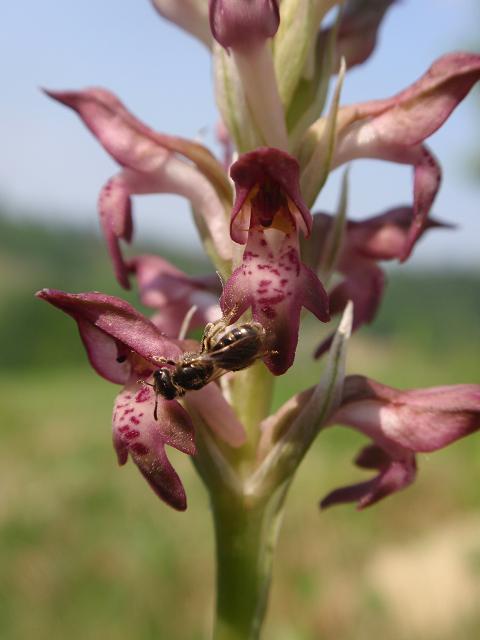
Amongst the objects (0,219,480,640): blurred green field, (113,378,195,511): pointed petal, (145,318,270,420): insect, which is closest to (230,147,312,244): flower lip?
(145,318,270,420): insect

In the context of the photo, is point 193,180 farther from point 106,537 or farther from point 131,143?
point 106,537

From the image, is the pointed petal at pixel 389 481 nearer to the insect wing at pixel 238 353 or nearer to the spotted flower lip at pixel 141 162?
the insect wing at pixel 238 353

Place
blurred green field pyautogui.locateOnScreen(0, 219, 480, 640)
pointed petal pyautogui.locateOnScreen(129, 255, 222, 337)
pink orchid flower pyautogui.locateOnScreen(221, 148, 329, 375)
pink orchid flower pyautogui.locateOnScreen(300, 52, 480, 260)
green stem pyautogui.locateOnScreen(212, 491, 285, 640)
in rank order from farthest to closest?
blurred green field pyautogui.locateOnScreen(0, 219, 480, 640)
pointed petal pyautogui.locateOnScreen(129, 255, 222, 337)
green stem pyautogui.locateOnScreen(212, 491, 285, 640)
pink orchid flower pyautogui.locateOnScreen(300, 52, 480, 260)
pink orchid flower pyautogui.locateOnScreen(221, 148, 329, 375)

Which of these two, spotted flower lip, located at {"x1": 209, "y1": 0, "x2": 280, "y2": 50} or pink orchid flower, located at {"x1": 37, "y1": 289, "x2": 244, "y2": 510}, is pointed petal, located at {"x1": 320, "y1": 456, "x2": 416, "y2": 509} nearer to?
pink orchid flower, located at {"x1": 37, "y1": 289, "x2": 244, "y2": 510}

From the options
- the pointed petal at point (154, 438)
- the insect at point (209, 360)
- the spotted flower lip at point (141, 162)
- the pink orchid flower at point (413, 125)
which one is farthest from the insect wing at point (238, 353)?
the pink orchid flower at point (413, 125)

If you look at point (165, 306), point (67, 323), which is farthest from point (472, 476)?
point (67, 323)
